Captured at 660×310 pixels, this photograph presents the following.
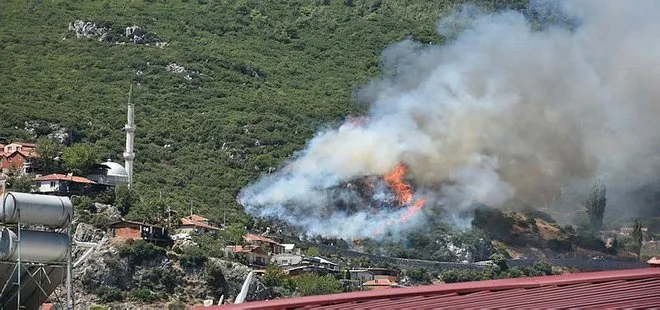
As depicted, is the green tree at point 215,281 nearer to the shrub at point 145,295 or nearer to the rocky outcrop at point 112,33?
the shrub at point 145,295

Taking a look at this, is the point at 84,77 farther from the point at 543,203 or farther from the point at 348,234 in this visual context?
the point at 543,203

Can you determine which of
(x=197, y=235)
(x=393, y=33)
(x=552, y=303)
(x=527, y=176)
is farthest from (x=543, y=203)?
(x=552, y=303)

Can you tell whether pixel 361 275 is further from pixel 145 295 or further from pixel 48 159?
pixel 48 159

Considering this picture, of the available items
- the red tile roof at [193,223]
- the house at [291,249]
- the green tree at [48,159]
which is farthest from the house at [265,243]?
the green tree at [48,159]

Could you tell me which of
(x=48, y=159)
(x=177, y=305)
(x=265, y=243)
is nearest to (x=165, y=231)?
(x=265, y=243)

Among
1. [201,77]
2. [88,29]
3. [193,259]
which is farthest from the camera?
[88,29]

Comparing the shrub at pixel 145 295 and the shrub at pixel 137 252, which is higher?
the shrub at pixel 137 252
